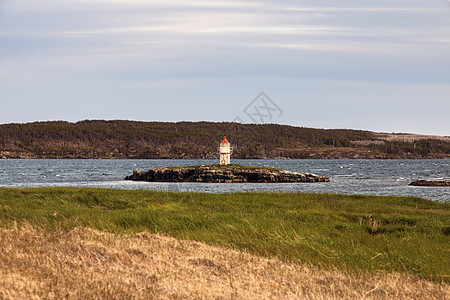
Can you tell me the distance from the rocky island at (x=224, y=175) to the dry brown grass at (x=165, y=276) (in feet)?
238

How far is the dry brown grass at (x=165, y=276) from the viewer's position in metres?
9.42

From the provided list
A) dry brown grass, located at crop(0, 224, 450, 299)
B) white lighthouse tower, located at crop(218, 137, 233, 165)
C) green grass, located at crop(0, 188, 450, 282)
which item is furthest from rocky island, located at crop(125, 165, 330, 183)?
dry brown grass, located at crop(0, 224, 450, 299)

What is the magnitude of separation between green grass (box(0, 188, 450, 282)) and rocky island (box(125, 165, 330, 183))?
5672 cm

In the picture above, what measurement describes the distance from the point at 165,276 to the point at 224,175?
2995 inches

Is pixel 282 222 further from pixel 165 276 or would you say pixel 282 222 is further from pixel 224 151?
pixel 224 151

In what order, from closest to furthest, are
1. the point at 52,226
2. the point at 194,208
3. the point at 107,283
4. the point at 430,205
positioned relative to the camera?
the point at 107,283
the point at 52,226
the point at 194,208
the point at 430,205

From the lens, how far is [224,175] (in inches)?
3410

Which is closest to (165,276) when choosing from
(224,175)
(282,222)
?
(282,222)

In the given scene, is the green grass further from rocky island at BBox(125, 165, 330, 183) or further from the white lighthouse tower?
the white lighthouse tower

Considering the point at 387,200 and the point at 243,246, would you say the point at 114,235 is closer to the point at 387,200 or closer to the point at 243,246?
the point at 243,246

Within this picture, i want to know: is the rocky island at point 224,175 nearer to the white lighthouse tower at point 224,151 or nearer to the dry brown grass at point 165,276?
the white lighthouse tower at point 224,151

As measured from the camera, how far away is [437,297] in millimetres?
10344

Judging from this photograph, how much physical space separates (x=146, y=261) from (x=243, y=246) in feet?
12.0

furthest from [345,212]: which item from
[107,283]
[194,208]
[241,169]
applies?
[241,169]
